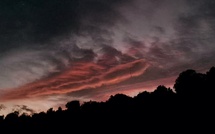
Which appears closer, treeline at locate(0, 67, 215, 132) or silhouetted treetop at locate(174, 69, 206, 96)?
treeline at locate(0, 67, 215, 132)

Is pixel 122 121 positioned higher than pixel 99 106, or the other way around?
pixel 99 106

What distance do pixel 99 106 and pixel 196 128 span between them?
29578mm

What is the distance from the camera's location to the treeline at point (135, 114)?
7412cm

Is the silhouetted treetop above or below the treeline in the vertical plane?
above

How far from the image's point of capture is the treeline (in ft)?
243

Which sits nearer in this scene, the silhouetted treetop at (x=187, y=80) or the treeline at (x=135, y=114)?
the treeline at (x=135, y=114)

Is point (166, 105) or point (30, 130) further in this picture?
point (30, 130)

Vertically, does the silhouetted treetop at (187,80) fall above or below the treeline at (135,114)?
above

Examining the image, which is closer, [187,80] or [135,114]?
[135,114]

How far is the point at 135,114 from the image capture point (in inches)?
3182

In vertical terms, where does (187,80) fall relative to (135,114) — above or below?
above

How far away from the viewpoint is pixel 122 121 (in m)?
79.6

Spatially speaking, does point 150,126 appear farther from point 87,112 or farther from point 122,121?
point 87,112

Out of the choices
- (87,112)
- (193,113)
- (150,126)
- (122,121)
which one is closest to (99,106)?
(87,112)
